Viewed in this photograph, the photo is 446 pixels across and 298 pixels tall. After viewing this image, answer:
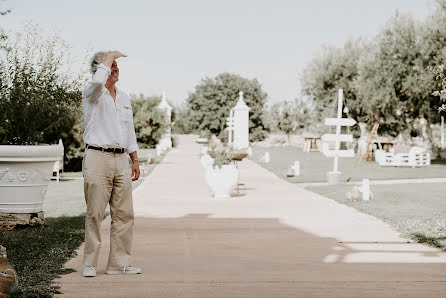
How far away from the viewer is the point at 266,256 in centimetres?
701

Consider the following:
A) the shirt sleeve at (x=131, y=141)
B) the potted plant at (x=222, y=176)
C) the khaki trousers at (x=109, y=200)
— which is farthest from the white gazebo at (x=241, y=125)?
the khaki trousers at (x=109, y=200)

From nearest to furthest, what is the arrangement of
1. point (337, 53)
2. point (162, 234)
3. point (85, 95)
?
point (85, 95), point (162, 234), point (337, 53)

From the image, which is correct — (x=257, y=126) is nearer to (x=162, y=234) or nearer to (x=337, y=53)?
(x=337, y=53)

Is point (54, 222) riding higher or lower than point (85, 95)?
lower

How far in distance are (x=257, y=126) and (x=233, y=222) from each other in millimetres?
35872

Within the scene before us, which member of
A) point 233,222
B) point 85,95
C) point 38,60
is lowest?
point 233,222

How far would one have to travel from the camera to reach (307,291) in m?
5.22

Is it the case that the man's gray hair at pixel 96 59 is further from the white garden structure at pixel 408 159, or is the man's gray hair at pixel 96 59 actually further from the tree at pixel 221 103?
the tree at pixel 221 103

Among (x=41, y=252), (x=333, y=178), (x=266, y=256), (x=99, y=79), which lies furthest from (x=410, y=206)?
(x=99, y=79)

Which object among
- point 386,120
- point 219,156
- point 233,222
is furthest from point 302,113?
point 233,222

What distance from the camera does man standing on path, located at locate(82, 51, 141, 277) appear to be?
18.1ft

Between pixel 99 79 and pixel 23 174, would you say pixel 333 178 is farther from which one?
pixel 99 79

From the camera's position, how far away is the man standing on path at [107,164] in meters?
5.50

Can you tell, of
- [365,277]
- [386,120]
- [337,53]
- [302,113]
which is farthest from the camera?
[302,113]
